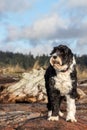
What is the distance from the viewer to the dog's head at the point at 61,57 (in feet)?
40.9

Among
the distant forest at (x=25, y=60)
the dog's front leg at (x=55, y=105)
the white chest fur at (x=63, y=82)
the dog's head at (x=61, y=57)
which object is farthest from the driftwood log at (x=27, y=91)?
the distant forest at (x=25, y=60)

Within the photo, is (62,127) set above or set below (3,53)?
below

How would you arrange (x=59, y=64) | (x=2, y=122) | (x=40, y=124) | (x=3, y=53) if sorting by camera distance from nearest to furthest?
(x=59, y=64) → (x=40, y=124) → (x=2, y=122) → (x=3, y=53)

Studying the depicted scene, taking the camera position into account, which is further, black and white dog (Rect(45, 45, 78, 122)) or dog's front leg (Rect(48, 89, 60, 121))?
dog's front leg (Rect(48, 89, 60, 121))

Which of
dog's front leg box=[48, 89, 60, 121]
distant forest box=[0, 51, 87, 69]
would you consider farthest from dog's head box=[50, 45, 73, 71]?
distant forest box=[0, 51, 87, 69]

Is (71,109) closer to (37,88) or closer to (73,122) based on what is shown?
(73,122)

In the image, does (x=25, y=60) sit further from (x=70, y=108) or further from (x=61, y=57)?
(x=61, y=57)

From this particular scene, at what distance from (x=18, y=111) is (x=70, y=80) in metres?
4.34

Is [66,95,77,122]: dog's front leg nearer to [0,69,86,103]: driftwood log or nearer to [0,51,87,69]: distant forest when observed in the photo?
[0,69,86,103]: driftwood log

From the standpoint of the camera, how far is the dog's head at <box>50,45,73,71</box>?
40.9 feet

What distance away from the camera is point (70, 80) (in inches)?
516

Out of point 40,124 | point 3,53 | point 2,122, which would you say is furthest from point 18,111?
point 3,53

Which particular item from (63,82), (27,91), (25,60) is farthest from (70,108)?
(25,60)

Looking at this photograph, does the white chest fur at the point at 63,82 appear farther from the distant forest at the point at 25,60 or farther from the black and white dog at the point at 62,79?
the distant forest at the point at 25,60
